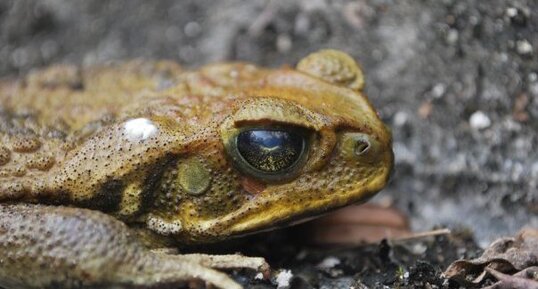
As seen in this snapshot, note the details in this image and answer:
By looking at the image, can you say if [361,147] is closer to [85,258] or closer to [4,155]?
[85,258]

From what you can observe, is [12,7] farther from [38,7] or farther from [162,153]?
[162,153]

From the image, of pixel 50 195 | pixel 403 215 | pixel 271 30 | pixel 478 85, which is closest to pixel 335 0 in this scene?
pixel 271 30

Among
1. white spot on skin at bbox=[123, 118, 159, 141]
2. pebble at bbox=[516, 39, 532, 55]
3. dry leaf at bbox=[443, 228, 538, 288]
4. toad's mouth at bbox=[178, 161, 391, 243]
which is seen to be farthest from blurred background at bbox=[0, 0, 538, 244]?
white spot on skin at bbox=[123, 118, 159, 141]

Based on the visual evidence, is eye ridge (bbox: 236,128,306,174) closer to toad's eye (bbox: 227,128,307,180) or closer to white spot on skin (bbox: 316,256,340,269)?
toad's eye (bbox: 227,128,307,180)

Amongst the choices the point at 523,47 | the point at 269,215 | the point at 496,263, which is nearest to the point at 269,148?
the point at 269,215

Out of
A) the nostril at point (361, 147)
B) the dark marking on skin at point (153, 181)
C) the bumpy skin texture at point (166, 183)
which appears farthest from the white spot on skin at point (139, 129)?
the nostril at point (361, 147)

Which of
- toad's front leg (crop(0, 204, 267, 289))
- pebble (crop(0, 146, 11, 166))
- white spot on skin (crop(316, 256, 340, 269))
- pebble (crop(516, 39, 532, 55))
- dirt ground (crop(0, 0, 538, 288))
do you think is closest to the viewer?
toad's front leg (crop(0, 204, 267, 289))

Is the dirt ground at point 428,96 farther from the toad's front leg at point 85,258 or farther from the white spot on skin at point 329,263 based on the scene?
the toad's front leg at point 85,258

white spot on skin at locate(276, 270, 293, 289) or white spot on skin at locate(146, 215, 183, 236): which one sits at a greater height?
white spot on skin at locate(146, 215, 183, 236)
